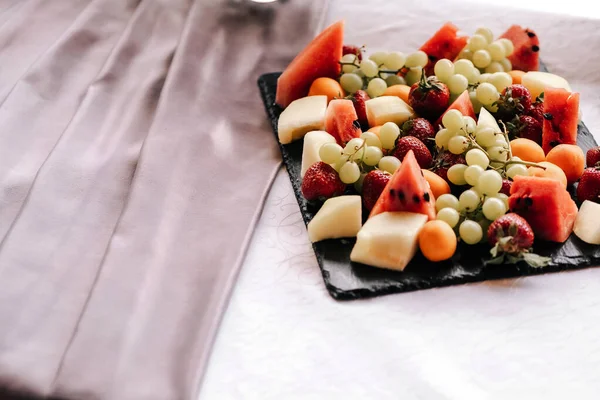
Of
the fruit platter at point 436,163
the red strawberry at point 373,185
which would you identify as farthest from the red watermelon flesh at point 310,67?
the red strawberry at point 373,185

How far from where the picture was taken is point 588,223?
51.8 inches

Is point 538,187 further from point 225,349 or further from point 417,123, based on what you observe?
point 225,349

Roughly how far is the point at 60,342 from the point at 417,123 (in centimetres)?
79

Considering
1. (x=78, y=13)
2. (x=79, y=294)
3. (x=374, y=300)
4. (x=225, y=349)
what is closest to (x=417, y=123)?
(x=374, y=300)

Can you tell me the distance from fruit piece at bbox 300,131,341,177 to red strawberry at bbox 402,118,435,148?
15cm

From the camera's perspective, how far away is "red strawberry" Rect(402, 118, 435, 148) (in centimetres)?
146

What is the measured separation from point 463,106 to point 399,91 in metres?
0.16

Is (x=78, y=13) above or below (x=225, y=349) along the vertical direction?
above

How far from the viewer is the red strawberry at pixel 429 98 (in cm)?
149

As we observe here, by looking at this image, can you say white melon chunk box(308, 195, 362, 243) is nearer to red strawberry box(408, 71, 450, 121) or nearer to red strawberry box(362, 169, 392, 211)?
red strawberry box(362, 169, 392, 211)

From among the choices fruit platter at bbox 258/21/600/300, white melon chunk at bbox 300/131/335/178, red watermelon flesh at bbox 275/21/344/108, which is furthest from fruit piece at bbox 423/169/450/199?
red watermelon flesh at bbox 275/21/344/108

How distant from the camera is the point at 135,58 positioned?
180 centimetres

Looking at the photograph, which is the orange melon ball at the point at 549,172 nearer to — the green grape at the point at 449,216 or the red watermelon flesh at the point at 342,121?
the green grape at the point at 449,216

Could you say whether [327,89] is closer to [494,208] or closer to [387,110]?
[387,110]
